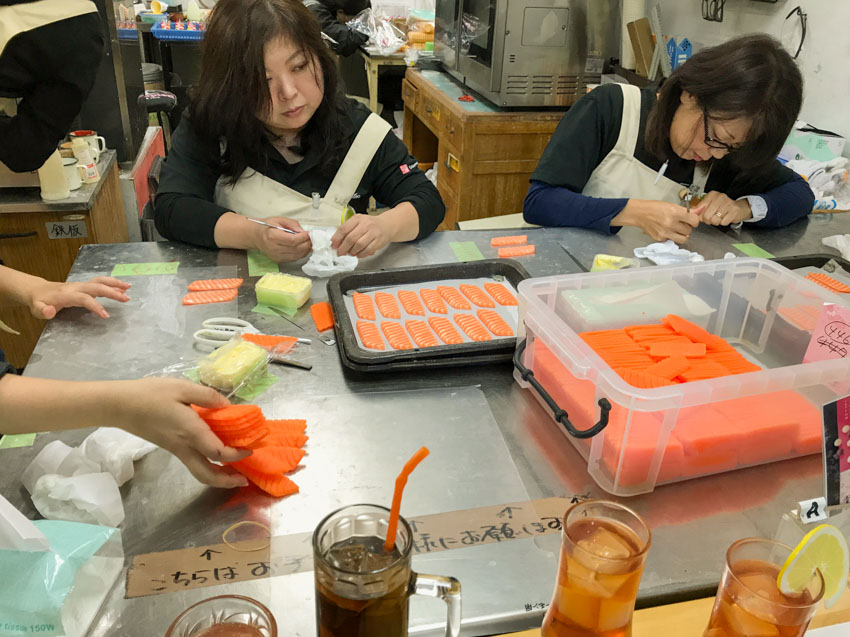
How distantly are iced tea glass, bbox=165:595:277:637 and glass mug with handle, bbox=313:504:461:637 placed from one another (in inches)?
2.1

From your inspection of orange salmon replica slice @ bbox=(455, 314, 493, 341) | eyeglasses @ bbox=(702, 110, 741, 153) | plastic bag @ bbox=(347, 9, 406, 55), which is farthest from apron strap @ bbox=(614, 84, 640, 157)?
plastic bag @ bbox=(347, 9, 406, 55)

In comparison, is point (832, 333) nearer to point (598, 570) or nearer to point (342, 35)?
point (598, 570)

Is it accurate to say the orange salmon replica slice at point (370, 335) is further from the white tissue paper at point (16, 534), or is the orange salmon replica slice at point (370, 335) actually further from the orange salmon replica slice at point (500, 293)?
the white tissue paper at point (16, 534)

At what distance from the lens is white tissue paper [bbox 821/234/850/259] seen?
5.73ft

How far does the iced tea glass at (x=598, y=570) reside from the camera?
1.91 feet

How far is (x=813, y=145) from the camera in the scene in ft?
8.06

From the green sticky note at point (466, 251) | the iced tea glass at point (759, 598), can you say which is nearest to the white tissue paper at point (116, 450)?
the iced tea glass at point (759, 598)

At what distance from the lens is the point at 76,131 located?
94.0 inches

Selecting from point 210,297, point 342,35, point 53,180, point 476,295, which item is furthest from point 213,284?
point 342,35

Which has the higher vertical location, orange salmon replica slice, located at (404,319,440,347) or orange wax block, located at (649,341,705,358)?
orange wax block, located at (649,341,705,358)

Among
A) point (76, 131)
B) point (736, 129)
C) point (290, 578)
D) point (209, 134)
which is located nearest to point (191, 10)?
point (76, 131)

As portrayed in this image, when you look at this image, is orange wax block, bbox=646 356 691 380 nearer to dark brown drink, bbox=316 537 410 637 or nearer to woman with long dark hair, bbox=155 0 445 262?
dark brown drink, bbox=316 537 410 637

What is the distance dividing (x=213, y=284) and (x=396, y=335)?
0.46m

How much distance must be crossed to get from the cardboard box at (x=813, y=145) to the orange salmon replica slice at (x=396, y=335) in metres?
1.89
